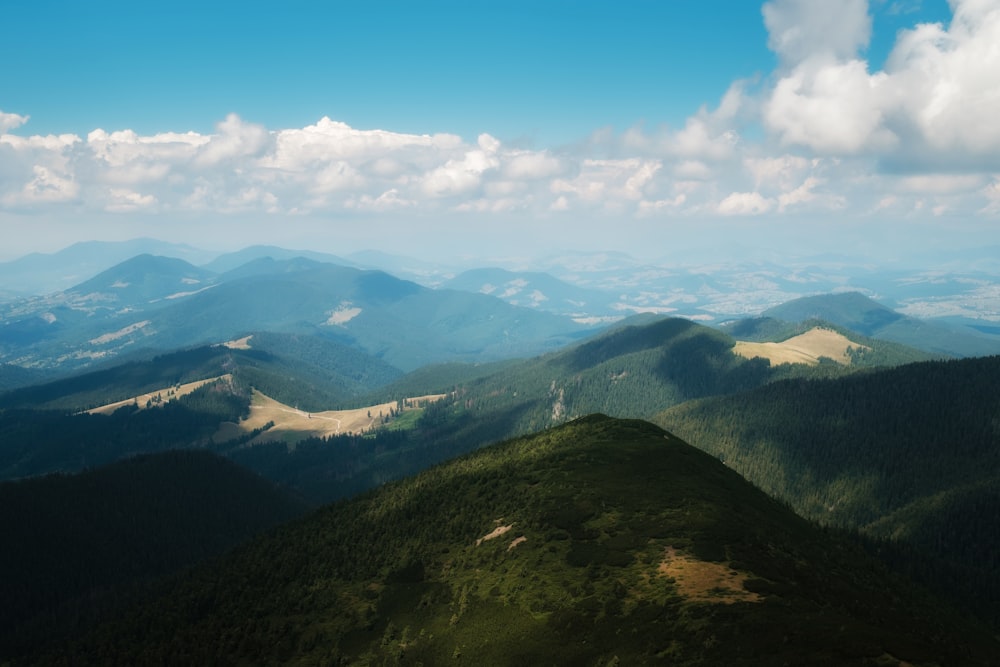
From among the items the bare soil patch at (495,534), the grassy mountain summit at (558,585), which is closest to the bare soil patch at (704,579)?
the grassy mountain summit at (558,585)

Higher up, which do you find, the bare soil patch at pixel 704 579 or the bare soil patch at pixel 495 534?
the bare soil patch at pixel 704 579

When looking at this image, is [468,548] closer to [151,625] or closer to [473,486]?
[473,486]

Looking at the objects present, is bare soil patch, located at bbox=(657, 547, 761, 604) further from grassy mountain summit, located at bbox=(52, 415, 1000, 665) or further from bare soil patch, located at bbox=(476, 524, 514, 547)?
bare soil patch, located at bbox=(476, 524, 514, 547)

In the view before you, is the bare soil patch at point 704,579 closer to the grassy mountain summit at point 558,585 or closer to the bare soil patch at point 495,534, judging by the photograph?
the grassy mountain summit at point 558,585

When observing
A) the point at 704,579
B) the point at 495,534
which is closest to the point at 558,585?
the point at 704,579

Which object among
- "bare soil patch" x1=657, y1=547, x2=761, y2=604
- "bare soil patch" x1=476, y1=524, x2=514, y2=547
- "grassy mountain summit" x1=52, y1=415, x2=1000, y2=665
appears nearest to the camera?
"grassy mountain summit" x1=52, y1=415, x2=1000, y2=665

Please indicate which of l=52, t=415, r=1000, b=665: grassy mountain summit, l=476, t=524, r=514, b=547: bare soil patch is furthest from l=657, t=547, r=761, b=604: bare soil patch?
l=476, t=524, r=514, b=547: bare soil patch

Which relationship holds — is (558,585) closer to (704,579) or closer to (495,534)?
(704,579)

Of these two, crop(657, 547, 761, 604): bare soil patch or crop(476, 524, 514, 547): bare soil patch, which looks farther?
crop(476, 524, 514, 547): bare soil patch

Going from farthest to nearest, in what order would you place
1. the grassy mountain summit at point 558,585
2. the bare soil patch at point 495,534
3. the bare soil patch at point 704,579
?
the bare soil patch at point 495,534 < the bare soil patch at point 704,579 < the grassy mountain summit at point 558,585
